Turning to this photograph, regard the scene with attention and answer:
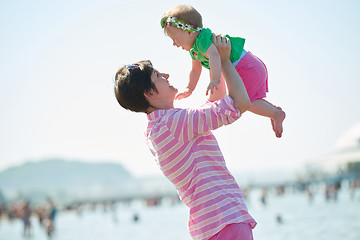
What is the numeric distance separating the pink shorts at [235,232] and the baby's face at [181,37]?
3.13 feet

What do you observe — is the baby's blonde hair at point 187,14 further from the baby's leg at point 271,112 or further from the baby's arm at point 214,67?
the baby's leg at point 271,112

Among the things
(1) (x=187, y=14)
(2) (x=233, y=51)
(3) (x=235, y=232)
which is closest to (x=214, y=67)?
(2) (x=233, y=51)

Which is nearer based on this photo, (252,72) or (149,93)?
(149,93)

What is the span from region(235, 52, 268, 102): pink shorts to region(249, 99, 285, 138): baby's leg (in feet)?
0.22

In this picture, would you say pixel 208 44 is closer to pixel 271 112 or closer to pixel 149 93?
pixel 149 93

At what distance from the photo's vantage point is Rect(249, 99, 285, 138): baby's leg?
2525mm

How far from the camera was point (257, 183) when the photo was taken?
71.8m

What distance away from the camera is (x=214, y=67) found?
225cm

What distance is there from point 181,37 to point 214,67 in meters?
0.34

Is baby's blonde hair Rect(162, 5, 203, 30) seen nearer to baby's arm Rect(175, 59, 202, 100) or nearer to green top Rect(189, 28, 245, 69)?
green top Rect(189, 28, 245, 69)

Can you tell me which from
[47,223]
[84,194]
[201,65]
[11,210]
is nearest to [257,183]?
[84,194]

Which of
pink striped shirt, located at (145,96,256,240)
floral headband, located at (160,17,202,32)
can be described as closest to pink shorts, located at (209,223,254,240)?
pink striped shirt, located at (145,96,256,240)

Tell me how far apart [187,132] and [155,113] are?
0.66 feet

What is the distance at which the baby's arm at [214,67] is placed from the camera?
223cm
